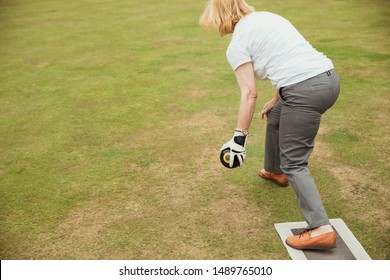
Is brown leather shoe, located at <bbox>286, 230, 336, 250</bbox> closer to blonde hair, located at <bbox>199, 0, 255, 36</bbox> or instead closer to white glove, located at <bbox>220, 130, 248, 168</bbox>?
white glove, located at <bbox>220, 130, 248, 168</bbox>

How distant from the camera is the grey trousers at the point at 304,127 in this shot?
3.09 meters

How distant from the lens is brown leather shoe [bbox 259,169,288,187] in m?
4.16

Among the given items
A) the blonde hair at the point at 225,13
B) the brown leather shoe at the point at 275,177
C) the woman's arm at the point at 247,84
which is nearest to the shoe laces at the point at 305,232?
the brown leather shoe at the point at 275,177

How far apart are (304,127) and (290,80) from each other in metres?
0.35

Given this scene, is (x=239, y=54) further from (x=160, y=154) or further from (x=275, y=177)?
(x=160, y=154)

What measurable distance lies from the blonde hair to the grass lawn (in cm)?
161

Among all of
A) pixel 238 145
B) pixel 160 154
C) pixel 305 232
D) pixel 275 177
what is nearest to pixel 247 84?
pixel 238 145

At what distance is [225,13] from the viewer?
3.21 meters

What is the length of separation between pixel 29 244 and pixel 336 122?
150 inches

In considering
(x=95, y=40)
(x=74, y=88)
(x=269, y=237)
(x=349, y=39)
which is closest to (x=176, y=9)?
(x=95, y=40)

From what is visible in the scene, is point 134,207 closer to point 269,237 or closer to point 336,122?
point 269,237

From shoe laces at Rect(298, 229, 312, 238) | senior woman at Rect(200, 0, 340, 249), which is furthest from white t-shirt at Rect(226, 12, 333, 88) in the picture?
shoe laces at Rect(298, 229, 312, 238)

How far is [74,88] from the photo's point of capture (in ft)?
23.3

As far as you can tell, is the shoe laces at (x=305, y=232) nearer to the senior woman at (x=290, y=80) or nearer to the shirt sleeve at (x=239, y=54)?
the senior woman at (x=290, y=80)
